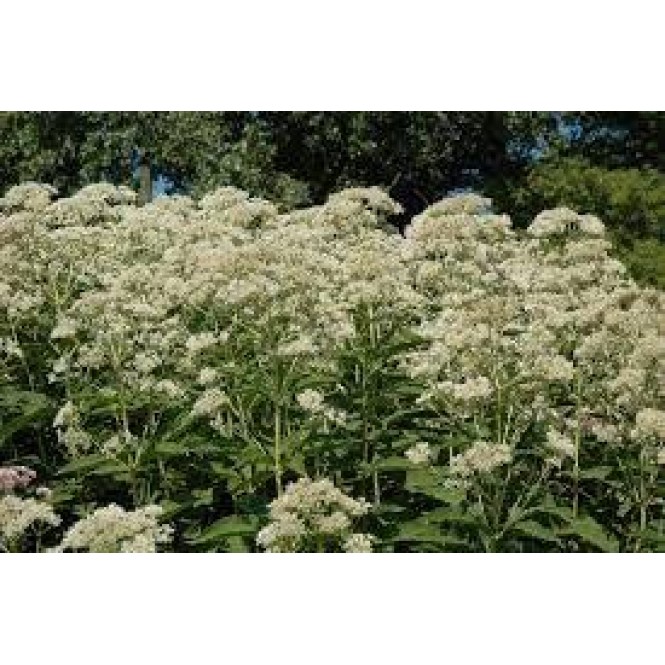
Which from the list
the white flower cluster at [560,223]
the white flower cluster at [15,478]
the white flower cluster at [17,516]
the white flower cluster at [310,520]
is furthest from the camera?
the white flower cluster at [560,223]

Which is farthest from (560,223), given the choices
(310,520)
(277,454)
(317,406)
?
(310,520)

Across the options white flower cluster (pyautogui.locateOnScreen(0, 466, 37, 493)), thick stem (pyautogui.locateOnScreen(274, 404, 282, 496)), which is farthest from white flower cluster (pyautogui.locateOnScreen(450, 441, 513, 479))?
white flower cluster (pyautogui.locateOnScreen(0, 466, 37, 493))

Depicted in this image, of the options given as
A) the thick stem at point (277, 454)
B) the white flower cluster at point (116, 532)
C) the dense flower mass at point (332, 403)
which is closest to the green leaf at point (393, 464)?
the dense flower mass at point (332, 403)

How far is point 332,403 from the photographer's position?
447 centimetres

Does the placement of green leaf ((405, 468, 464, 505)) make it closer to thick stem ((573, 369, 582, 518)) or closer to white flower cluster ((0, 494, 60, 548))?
thick stem ((573, 369, 582, 518))

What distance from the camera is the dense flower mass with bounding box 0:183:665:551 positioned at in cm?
429

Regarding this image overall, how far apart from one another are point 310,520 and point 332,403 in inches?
21.9

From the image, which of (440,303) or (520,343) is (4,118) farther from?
(520,343)

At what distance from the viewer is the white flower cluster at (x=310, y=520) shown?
3961 mm

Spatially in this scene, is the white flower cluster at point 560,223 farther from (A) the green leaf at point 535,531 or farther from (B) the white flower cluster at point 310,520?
(B) the white flower cluster at point 310,520

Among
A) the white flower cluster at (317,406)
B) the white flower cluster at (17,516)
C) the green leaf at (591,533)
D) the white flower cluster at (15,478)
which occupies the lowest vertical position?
the green leaf at (591,533)

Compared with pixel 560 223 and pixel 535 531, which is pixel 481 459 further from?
pixel 560 223
